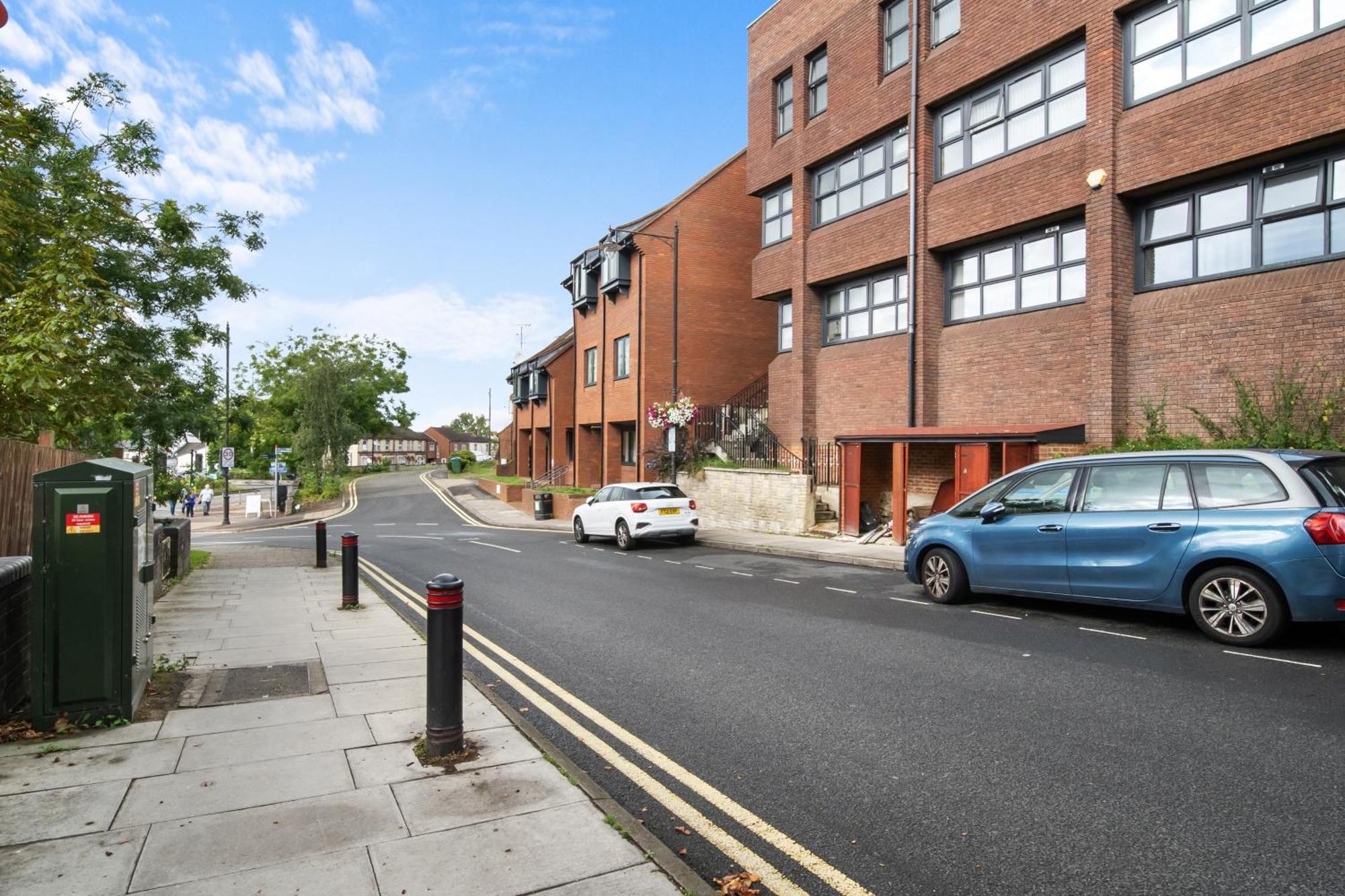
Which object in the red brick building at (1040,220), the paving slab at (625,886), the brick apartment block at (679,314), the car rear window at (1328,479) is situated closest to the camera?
the paving slab at (625,886)

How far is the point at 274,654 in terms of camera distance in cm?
713

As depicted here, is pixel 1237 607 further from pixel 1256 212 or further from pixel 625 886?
pixel 1256 212

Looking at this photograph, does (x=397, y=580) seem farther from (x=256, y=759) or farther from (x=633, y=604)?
(x=256, y=759)

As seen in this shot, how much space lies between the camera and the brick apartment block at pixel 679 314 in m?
28.3

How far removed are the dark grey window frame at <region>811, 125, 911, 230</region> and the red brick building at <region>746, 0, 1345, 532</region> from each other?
5 centimetres

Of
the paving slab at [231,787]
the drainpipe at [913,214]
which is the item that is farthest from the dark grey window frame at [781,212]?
the paving slab at [231,787]

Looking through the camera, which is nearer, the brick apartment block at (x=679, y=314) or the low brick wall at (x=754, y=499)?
the low brick wall at (x=754, y=499)

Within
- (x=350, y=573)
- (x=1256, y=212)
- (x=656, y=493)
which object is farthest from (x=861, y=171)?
(x=350, y=573)

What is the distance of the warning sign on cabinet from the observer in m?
4.64

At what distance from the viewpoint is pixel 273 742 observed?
4715mm

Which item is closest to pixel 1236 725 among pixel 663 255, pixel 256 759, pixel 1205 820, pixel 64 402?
pixel 1205 820

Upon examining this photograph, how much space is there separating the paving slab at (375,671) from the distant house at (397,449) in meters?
131

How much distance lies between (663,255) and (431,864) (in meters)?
26.5

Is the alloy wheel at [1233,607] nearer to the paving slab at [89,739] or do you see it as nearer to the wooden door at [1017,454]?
the wooden door at [1017,454]
